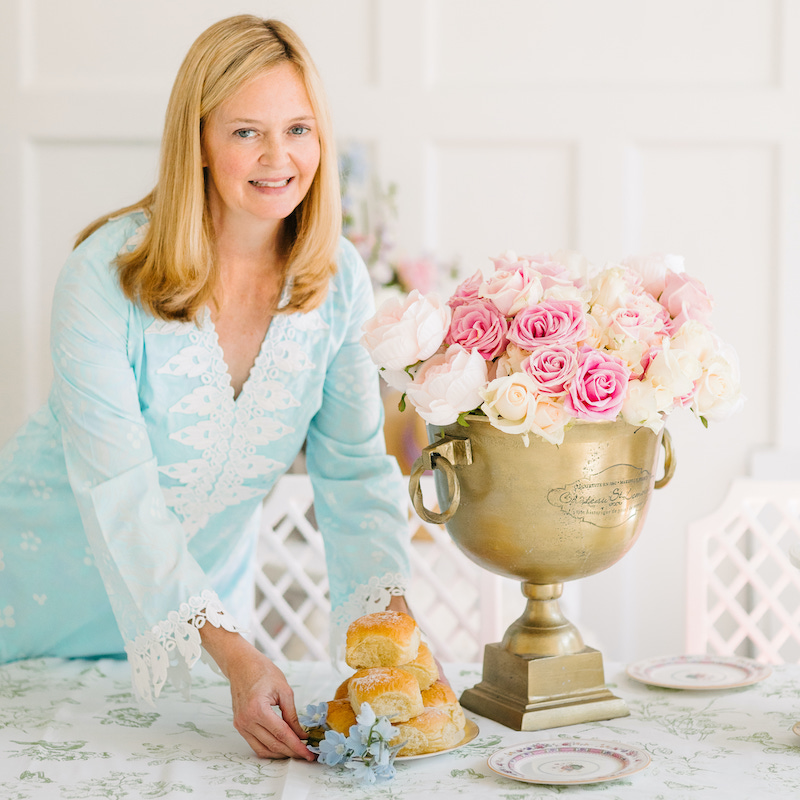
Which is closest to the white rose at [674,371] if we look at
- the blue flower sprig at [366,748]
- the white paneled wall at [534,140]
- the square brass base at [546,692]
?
the square brass base at [546,692]

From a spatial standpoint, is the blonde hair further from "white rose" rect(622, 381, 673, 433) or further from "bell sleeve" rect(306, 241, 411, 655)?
"white rose" rect(622, 381, 673, 433)

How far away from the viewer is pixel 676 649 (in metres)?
2.85

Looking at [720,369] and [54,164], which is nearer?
[720,369]

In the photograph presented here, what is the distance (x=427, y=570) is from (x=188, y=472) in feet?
2.22

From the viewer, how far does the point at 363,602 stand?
151 centimetres

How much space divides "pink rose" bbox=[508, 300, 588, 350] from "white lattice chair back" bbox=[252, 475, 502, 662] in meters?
0.71

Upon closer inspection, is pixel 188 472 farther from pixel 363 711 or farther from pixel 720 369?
pixel 720 369

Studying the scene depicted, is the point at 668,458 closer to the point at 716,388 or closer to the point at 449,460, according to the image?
the point at 716,388

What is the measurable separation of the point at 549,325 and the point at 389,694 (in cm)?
45

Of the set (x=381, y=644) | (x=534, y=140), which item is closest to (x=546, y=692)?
(x=381, y=644)

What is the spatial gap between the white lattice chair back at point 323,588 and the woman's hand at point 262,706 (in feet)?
1.96

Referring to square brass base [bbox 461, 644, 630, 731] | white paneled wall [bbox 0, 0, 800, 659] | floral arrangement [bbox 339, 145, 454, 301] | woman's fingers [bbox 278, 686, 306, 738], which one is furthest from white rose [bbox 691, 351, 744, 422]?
white paneled wall [bbox 0, 0, 800, 659]

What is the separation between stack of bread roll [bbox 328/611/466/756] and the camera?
42.6 inches

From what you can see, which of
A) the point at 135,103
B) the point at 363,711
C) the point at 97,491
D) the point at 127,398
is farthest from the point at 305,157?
the point at 135,103
